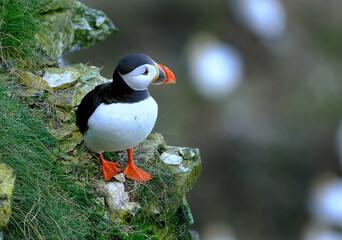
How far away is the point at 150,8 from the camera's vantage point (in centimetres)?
895

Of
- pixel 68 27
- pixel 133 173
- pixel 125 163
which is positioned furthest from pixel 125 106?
pixel 68 27

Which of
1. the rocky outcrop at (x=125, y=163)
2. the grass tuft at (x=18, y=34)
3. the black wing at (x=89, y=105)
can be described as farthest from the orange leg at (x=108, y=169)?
the grass tuft at (x=18, y=34)

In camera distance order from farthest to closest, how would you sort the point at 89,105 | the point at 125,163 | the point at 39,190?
the point at 125,163 < the point at 89,105 < the point at 39,190

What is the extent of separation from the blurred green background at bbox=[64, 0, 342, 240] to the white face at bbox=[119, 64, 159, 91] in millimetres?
5235

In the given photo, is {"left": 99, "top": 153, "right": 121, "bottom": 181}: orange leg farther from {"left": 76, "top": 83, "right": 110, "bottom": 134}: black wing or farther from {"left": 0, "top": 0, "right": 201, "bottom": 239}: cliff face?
{"left": 76, "top": 83, "right": 110, "bottom": 134}: black wing

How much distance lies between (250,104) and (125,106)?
6.89 metres

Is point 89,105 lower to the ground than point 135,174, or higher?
higher

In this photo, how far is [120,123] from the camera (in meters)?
2.43

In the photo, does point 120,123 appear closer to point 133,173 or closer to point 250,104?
point 133,173

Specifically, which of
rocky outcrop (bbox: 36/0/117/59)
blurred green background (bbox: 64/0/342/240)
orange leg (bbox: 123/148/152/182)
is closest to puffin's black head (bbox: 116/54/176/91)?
orange leg (bbox: 123/148/152/182)

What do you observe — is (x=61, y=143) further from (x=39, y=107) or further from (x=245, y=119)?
(x=245, y=119)

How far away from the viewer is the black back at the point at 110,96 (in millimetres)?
2422

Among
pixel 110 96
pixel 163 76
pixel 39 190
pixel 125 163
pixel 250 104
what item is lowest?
pixel 250 104

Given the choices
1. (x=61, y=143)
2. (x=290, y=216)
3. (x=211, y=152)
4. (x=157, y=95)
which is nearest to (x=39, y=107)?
(x=61, y=143)
